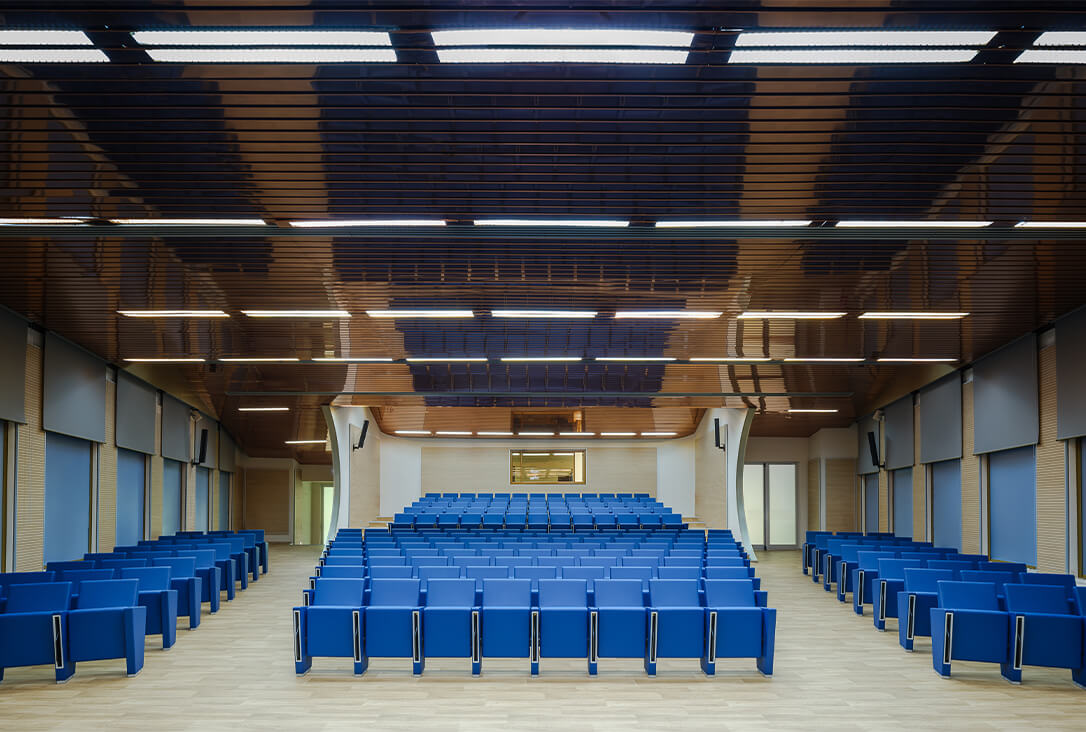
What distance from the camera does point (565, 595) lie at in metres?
10.2

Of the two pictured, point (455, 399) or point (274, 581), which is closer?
point (274, 581)

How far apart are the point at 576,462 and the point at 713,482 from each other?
7240 millimetres

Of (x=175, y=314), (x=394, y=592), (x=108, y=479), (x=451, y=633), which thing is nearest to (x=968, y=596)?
(x=451, y=633)

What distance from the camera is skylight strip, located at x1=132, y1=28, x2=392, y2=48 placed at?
5293 mm

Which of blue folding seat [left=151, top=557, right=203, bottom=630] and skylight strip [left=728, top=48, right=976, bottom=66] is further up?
skylight strip [left=728, top=48, right=976, bottom=66]

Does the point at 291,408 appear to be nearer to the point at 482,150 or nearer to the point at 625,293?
the point at 625,293

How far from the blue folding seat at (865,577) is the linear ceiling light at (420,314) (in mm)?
7166

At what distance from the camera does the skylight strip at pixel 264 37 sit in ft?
17.4

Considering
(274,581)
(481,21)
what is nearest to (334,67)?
(481,21)

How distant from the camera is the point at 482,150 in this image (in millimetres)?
7016

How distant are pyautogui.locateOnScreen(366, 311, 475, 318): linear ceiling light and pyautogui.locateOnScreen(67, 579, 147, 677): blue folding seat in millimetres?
4823

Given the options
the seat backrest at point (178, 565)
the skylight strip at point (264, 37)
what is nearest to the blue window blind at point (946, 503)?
the seat backrest at point (178, 565)

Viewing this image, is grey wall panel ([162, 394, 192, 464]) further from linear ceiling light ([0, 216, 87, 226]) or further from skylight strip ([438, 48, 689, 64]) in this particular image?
skylight strip ([438, 48, 689, 64])

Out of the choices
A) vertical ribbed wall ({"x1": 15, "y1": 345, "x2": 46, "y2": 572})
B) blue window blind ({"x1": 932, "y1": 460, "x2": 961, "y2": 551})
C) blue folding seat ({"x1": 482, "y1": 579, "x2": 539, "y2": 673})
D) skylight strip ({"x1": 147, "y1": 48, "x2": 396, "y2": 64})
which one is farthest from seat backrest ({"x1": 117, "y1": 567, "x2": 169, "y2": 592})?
blue window blind ({"x1": 932, "y1": 460, "x2": 961, "y2": 551})
